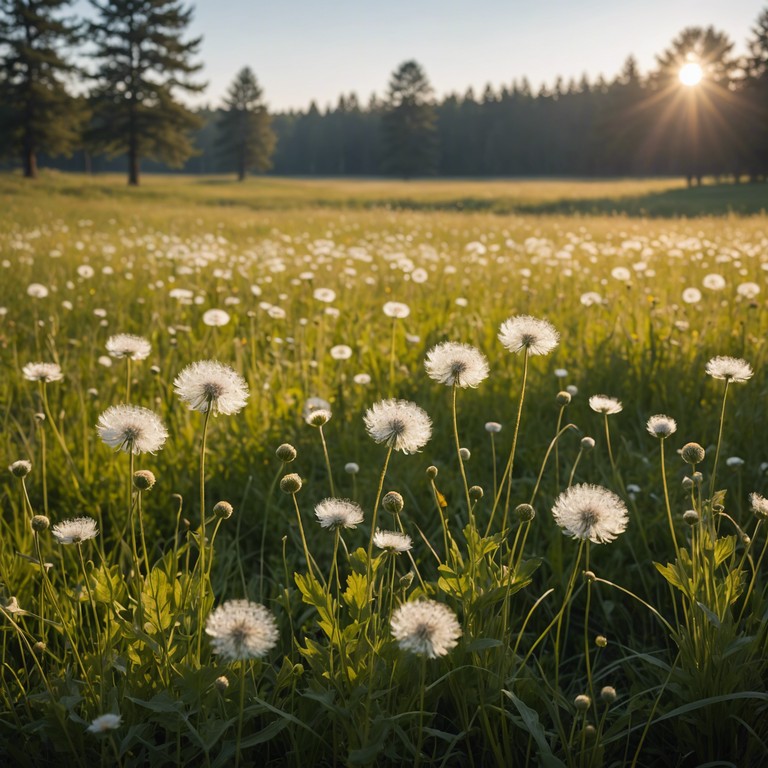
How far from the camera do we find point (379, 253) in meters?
7.36

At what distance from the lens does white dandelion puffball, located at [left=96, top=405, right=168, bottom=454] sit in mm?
1464

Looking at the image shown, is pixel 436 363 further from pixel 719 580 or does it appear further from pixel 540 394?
pixel 540 394

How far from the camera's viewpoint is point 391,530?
247cm

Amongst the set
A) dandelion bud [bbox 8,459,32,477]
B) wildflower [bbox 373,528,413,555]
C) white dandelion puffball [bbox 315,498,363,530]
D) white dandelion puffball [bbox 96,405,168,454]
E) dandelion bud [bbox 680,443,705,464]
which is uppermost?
white dandelion puffball [bbox 96,405,168,454]

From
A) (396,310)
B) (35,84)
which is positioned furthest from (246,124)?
(396,310)

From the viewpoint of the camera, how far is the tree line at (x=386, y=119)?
3381cm

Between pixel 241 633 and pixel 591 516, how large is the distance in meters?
0.70

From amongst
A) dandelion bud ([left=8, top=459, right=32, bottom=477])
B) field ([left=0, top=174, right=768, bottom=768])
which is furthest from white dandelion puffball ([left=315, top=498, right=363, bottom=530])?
dandelion bud ([left=8, top=459, right=32, bottom=477])

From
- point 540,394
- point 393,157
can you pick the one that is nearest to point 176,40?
point 393,157

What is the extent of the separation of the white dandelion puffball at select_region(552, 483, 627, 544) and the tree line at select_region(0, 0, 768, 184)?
36.9m

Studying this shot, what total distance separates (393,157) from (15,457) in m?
69.1

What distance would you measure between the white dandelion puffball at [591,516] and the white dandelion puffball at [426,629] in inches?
12.8

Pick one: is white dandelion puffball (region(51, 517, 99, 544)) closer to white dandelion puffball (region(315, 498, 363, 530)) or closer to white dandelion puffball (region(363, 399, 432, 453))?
white dandelion puffball (region(315, 498, 363, 530))

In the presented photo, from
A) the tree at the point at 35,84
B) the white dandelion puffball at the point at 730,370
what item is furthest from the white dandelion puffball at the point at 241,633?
the tree at the point at 35,84
